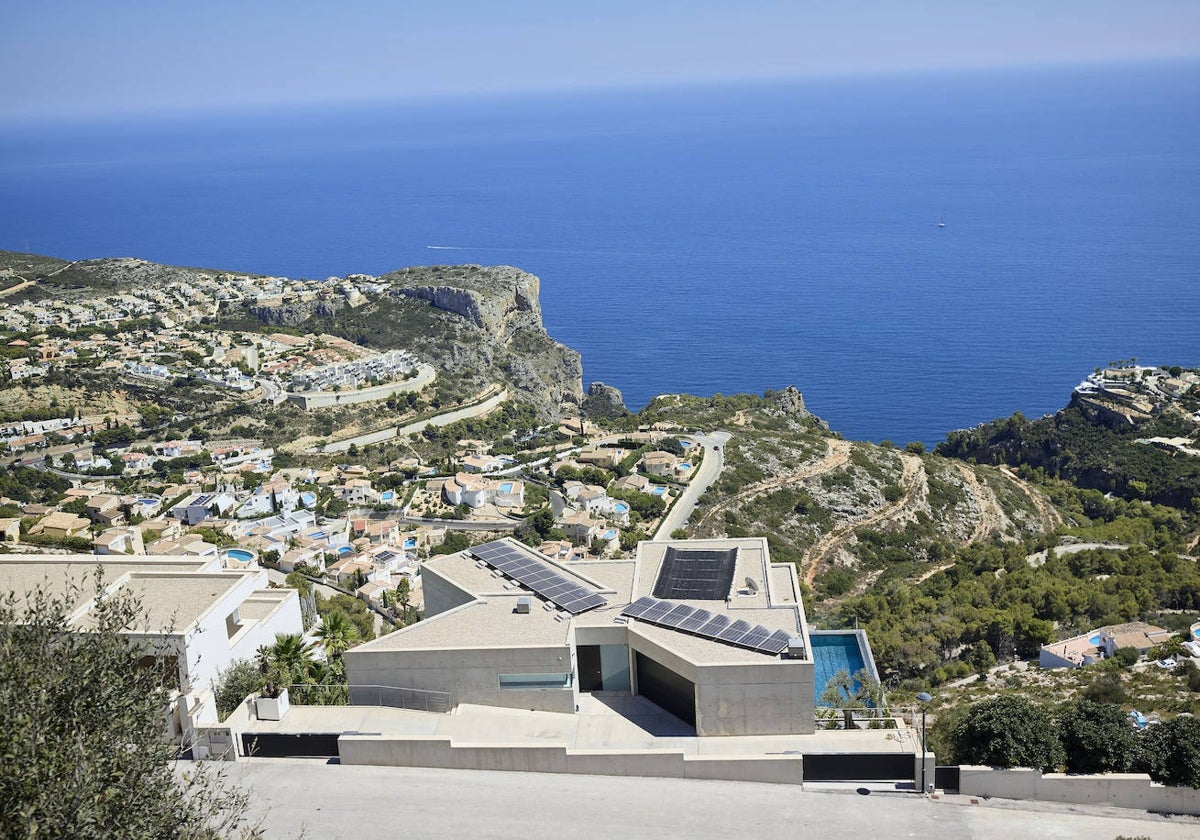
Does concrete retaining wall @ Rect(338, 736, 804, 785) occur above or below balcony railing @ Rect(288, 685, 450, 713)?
below

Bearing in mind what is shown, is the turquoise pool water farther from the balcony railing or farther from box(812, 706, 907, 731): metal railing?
the balcony railing

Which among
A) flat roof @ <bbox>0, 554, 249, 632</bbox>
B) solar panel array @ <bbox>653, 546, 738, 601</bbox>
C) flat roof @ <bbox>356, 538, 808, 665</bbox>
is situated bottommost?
flat roof @ <bbox>356, 538, 808, 665</bbox>

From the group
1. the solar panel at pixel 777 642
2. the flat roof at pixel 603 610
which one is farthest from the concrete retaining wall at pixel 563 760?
the solar panel at pixel 777 642

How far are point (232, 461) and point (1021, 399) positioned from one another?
55.3 metres

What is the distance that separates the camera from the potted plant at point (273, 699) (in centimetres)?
1534

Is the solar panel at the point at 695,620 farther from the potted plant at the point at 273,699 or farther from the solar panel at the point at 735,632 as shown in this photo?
the potted plant at the point at 273,699

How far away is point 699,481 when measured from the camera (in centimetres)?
4284

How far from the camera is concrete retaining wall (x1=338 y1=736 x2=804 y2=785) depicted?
13.8 metres

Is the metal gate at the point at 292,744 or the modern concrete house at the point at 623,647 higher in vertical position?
the modern concrete house at the point at 623,647

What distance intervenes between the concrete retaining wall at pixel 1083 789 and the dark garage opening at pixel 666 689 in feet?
11.8

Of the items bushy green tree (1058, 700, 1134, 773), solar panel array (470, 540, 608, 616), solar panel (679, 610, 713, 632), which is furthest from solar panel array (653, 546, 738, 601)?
bushy green tree (1058, 700, 1134, 773)

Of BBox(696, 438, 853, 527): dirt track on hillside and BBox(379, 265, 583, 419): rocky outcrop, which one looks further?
BBox(379, 265, 583, 419): rocky outcrop

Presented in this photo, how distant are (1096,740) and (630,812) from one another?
5.85 metres

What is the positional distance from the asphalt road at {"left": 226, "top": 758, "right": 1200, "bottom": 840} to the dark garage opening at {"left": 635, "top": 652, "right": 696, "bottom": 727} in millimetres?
1428
